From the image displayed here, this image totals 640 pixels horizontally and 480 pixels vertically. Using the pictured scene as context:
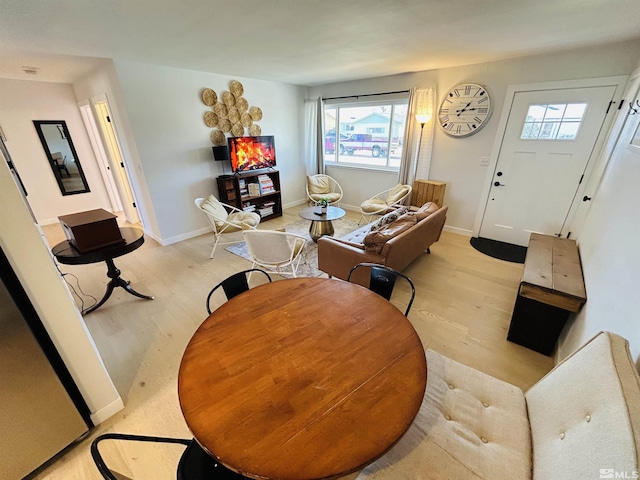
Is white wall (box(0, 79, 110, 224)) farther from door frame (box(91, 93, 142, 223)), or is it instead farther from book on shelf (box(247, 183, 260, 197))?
book on shelf (box(247, 183, 260, 197))

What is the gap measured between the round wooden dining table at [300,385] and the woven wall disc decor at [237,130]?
3.74 meters

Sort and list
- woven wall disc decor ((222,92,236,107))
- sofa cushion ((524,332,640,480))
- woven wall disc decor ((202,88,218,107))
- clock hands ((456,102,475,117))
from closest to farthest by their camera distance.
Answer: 1. sofa cushion ((524,332,640,480))
2. clock hands ((456,102,475,117))
3. woven wall disc decor ((202,88,218,107))
4. woven wall disc decor ((222,92,236,107))

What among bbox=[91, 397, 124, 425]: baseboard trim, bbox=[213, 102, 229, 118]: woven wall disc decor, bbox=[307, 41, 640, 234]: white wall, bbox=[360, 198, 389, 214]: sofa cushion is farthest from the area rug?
bbox=[213, 102, 229, 118]: woven wall disc decor

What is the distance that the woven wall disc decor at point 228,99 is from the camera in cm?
409

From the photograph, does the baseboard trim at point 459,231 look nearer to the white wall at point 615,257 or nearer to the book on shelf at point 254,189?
the white wall at point 615,257

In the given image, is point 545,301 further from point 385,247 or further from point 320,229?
point 320,229

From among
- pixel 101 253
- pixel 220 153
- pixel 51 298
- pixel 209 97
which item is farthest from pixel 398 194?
pixel 51 298

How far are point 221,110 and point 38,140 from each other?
3370mm

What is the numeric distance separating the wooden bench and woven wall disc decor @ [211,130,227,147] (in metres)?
4.36

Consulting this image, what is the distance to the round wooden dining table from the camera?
0.77 m

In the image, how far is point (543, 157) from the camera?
3.30m

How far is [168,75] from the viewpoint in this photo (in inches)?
136

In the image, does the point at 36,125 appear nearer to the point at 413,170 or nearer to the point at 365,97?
the point at 365,97

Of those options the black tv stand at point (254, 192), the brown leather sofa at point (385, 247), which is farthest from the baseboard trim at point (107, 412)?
the black tv stand at point (254, 192)
